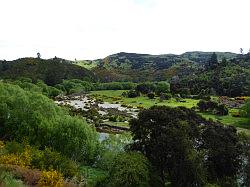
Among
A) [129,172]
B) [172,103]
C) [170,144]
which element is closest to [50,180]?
[129,172]

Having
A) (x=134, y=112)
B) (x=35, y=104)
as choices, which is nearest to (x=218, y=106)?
(x=134, y=112)

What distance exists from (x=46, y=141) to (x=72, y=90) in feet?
459

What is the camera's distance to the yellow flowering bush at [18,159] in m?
34.8

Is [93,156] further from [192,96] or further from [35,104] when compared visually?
[192,96]

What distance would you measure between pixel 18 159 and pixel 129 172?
32.0ft

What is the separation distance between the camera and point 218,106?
11369cm

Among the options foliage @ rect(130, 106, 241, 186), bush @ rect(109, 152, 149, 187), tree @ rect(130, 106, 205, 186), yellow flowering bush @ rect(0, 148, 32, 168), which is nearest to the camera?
yellow flowering bush @ rect(0, 148, 32, 168)

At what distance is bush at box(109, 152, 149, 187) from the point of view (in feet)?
122

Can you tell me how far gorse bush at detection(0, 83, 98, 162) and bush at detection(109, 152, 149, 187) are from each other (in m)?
10.5

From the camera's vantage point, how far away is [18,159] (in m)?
36.2

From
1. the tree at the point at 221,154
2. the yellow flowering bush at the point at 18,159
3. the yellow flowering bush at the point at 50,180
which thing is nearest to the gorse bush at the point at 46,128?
the yellow flowering bush at the point at 18,159

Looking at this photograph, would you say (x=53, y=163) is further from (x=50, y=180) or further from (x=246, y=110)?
(x=246, y=110)

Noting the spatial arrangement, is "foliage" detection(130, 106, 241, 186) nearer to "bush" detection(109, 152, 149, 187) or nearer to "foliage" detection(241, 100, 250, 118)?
"bush" detection(109, 152, 149, 187)

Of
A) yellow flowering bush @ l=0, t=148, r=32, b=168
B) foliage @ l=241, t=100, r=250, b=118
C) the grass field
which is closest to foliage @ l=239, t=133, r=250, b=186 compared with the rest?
yellow flowering bush @ l=0, t=148, r=32, b=168
